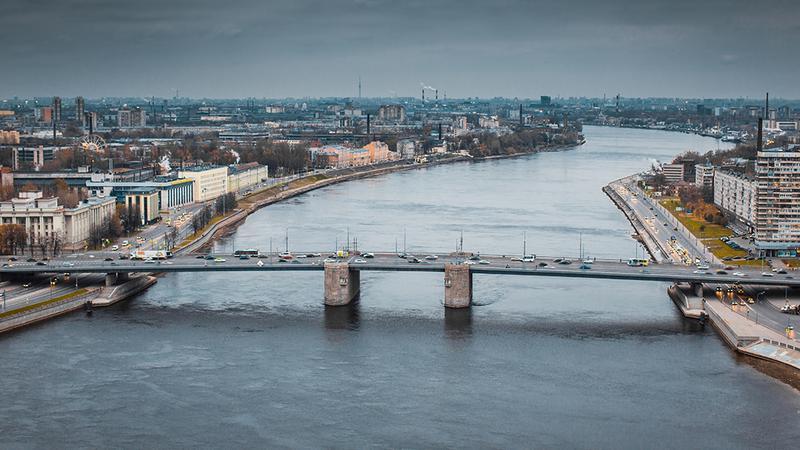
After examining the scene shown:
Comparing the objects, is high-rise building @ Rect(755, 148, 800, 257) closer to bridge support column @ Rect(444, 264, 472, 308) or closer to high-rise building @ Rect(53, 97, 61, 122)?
bridge support column @ Rect(444, 264, 472, 308)

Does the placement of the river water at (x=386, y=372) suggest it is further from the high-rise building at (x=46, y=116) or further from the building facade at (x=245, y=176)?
the high-rise building at (x=46, y=116)

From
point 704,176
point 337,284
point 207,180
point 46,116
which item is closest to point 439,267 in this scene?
point 337,284

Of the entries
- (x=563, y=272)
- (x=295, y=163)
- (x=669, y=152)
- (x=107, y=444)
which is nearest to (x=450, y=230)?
(x=563, y=272)

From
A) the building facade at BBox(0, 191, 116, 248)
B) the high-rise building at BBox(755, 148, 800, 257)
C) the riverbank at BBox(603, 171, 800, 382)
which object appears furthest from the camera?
the building facade at BBox(0, 191, 116, 248)

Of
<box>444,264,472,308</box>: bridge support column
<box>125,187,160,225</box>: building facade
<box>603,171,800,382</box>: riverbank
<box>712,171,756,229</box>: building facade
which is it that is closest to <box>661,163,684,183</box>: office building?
<box>712,171,756,229</box>: building facade

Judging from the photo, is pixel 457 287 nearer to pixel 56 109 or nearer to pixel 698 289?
pixel 698 289
